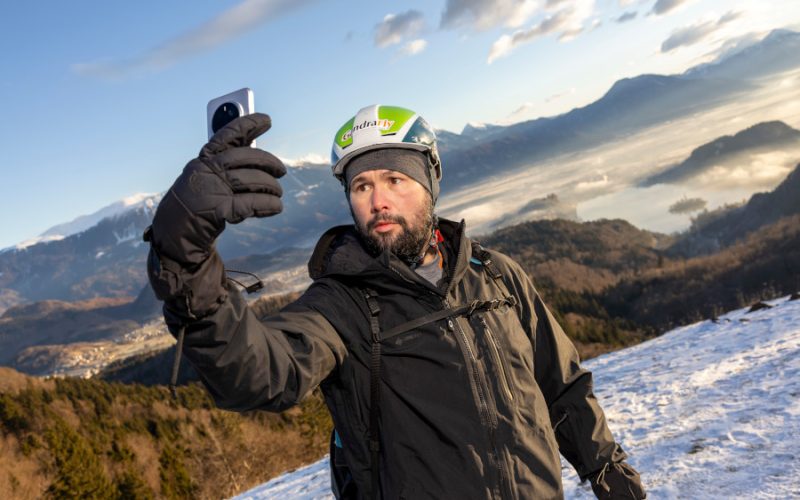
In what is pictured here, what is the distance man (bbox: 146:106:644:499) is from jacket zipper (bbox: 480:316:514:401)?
1 cm

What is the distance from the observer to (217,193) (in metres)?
2.02

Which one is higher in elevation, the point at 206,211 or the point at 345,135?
the point at 345,135

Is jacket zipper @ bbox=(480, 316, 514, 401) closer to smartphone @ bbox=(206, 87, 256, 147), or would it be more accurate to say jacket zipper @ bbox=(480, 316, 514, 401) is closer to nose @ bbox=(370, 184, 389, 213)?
nose @ bbox=(370, 184, 389, 213)

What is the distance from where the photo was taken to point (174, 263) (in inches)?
78.1

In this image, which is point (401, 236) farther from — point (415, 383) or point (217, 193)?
point (217, 193)

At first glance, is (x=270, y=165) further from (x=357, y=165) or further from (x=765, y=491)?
(x=765, y=491)

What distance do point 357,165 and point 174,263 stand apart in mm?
1650

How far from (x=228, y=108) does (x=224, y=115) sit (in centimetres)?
4

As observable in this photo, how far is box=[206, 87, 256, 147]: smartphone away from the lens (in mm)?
2363

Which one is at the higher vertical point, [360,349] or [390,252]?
[390,252]

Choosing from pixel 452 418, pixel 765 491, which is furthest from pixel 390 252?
pixel 765 491

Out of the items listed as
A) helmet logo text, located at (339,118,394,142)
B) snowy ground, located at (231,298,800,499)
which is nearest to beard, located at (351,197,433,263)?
helmet logo text, located at (339,118,394,142)

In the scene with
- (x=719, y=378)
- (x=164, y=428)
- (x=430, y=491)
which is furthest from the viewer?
(x=164, y=428)

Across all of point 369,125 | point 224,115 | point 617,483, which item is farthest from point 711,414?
point 224,115
